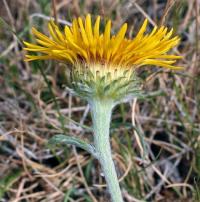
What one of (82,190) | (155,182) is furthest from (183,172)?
(82,190)

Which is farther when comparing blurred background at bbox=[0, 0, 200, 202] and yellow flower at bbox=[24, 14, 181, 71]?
blurred background at bbox=[0, 0, 200, 202]

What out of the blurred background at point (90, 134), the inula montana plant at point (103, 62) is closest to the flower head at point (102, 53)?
the inula montana plant at point (103, 62)

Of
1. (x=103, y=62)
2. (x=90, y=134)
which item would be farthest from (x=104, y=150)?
(x=90, y=134)

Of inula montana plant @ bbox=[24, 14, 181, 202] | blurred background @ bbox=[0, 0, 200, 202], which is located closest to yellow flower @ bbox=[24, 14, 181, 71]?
inula montana plant @ bbox=[24, 14, 181, 202]

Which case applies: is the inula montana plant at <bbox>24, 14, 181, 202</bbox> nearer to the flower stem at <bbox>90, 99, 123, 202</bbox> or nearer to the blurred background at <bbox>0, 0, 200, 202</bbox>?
the flower stem at <bbox>90, 99, 123, 202</bbox>

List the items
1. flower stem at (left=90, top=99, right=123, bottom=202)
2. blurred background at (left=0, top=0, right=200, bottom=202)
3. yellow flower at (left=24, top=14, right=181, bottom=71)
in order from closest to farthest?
yellow flower at (left=24, top=14, right=181, bottom=71)
flower stem at (left=90, top=99, right=123, bottom=202)
blurred background at (left=0, top=0, right=200, bottom=202)

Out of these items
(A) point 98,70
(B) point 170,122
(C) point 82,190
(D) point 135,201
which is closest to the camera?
(A) point 98,70

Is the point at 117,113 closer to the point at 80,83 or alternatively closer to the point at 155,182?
the point at 155,182

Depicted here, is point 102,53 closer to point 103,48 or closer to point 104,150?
point 103,48
